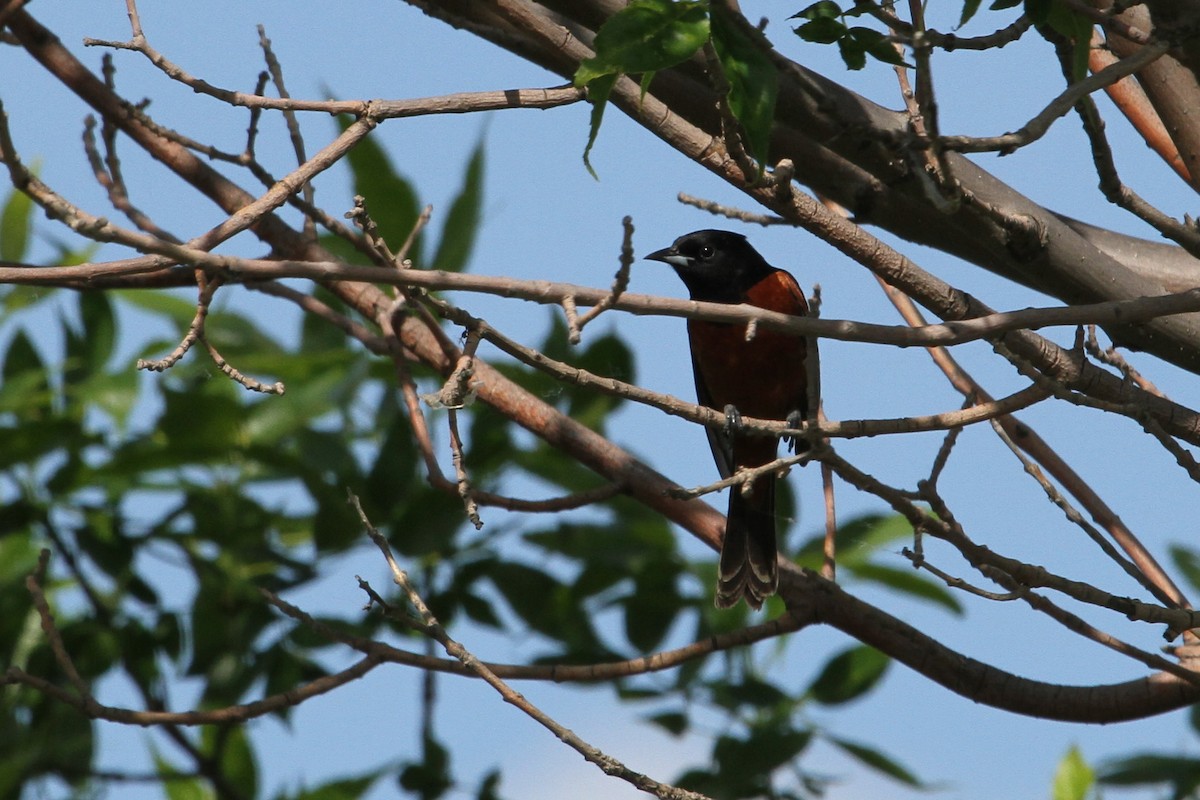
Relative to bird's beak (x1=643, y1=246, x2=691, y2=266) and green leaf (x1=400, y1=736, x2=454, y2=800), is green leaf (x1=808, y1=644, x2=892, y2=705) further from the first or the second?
bird's beak (x1=643, y1=246, x2=691, y2=266)

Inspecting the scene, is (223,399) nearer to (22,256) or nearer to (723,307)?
(22,256)

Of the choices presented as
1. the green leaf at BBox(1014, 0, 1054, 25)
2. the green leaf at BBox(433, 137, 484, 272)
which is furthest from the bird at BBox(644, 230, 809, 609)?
the green leaf at BBox(1014, 0, 1054, 25)

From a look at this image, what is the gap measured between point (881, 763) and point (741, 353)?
1.61m

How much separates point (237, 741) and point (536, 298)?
2.91 metres

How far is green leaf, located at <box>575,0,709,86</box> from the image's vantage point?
1.87 metres

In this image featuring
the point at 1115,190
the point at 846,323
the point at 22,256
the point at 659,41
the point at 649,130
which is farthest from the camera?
the point at 22,256

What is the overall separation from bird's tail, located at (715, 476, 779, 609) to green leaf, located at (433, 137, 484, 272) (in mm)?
1116

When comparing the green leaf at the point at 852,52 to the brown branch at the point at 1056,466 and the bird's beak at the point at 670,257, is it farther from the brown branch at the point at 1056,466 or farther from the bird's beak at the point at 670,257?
the bird's beak at the point at 670,257

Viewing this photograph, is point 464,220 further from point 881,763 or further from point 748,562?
point 881,763

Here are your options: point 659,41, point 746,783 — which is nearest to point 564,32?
point 659,41

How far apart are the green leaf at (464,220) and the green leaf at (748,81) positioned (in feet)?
7.30

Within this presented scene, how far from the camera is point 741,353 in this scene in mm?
5109

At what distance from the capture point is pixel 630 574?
4.25m

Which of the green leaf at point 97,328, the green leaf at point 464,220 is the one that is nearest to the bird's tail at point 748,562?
the green leaf at point 464,220
